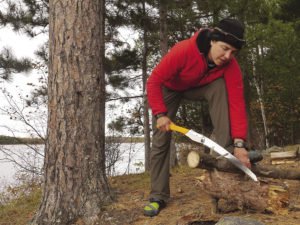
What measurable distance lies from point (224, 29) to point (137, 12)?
22.5ft

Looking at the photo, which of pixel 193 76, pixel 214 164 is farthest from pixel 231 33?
pixel 214 164

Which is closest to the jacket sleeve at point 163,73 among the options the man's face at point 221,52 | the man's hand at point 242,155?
the man's face at point 221,52

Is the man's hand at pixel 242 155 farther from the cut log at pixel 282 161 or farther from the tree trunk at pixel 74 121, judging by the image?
the cut log at pixel 282 161

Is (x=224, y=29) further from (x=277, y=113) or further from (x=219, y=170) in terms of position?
(x=277, y=113)

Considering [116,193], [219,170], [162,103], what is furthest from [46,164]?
[219,170]

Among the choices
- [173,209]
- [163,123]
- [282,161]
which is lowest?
[173,209]

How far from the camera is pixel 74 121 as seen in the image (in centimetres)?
404

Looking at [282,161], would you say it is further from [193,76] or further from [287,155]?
[193,76]

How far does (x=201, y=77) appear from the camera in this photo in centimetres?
356

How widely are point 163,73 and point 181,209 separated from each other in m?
1.42

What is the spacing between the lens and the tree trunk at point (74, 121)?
Answer: 399 cm

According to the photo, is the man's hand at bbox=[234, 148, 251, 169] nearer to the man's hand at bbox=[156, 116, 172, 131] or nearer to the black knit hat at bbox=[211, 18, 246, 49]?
the man's hand at bbox=[156, 116, 172, 131]

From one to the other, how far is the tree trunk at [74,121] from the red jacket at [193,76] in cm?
95

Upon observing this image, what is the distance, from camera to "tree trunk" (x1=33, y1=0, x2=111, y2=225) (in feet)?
13.1
